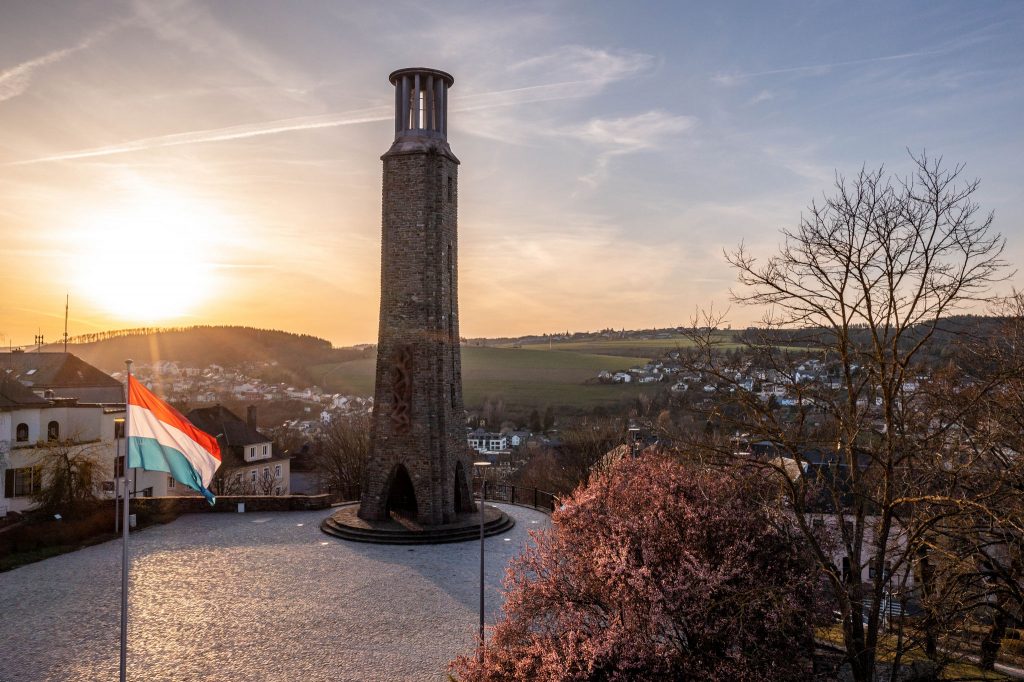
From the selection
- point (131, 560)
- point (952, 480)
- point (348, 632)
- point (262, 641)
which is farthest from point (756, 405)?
point (131, 560)

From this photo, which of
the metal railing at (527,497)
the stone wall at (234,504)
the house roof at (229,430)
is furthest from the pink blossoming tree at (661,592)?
the house roof at (229,430)

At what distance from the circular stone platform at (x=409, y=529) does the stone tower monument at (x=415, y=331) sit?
46 centimetres

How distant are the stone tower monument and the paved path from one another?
2.65 metres

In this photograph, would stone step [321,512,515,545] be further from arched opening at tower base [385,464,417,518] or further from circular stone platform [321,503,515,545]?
arched opening at tower base [385,464,417,518]

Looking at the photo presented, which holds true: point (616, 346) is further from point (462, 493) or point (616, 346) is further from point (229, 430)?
point (462, 493)

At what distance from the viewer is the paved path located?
1345 cm

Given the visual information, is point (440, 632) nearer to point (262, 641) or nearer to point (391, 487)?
point (262, 641)

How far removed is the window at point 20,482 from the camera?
30.7m

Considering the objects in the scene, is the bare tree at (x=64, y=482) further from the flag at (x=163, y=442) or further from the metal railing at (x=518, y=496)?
the flag at (x=163, y=442)

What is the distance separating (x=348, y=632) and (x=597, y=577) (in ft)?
25.5

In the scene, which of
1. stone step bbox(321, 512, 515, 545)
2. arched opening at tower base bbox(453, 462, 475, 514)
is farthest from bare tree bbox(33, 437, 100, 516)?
arched opening at tower base bbox(453, 462, 475, 514)

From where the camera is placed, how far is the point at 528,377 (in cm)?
10569

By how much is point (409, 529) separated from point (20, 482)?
20583mm

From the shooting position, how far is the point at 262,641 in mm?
14656
